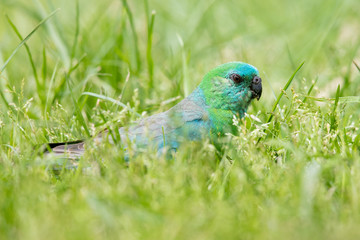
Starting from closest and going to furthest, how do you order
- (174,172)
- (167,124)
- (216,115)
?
1. (174,172)
2. (167,124)
3. (216,115)

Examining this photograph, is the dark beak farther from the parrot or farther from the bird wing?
the bird wing

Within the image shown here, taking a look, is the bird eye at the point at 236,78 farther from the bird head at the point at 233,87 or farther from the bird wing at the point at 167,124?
the bird wing at the point at 167,124

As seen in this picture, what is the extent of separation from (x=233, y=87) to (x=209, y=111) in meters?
0.22

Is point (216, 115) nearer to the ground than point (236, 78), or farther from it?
nearer to the ground

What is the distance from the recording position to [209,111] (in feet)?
10.3

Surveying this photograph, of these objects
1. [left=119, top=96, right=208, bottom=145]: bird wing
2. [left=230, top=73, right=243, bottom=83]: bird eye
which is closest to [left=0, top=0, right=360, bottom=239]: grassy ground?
[left=119, top=96, right=208, bottom=145]: bird wing

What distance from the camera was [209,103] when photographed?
10.5 ft

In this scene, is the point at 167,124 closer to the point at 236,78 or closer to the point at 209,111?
the point at 209,111

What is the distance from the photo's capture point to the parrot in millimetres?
2862

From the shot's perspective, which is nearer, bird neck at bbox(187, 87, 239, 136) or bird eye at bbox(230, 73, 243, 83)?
bird neck at bbox(187, 87, 239, 136)

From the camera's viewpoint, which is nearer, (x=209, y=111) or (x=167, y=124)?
(x=167, y=124)

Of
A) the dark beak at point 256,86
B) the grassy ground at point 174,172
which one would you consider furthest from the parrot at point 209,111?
the grassy ground at point 174,172

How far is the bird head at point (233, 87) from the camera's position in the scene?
10.4 ft

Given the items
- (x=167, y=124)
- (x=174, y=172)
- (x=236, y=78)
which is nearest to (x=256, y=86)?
(x=236, y=78)
